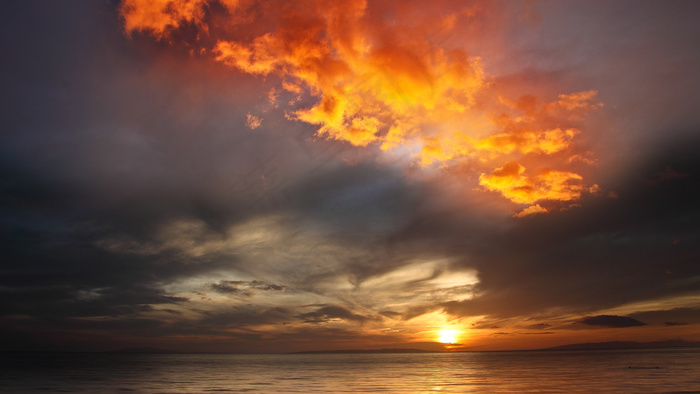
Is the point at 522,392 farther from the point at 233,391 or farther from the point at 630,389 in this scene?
the point at 233,391

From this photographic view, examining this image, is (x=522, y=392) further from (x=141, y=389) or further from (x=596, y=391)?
(x=141, y=389)

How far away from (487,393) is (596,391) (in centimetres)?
1337

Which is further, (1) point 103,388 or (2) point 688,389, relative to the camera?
(1) point 103,388

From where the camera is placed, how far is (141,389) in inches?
2037

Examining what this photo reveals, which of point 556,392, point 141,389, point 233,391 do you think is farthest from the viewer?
point 141,389

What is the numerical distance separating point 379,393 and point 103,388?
39347 millimetres

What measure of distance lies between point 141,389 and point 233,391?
46.4ft

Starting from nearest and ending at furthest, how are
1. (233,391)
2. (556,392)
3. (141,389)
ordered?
(556,392) < (233,391) < (141,389)

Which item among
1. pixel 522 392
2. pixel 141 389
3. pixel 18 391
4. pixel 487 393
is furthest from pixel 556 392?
pixel 18 391

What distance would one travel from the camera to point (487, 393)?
4556cm

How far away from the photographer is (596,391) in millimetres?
45938

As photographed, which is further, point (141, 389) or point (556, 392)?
point (141, 389)

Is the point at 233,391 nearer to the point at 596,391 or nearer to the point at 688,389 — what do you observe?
the point at 596,391

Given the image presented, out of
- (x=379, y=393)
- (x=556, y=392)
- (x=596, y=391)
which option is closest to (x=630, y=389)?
(x=596, y=391)
